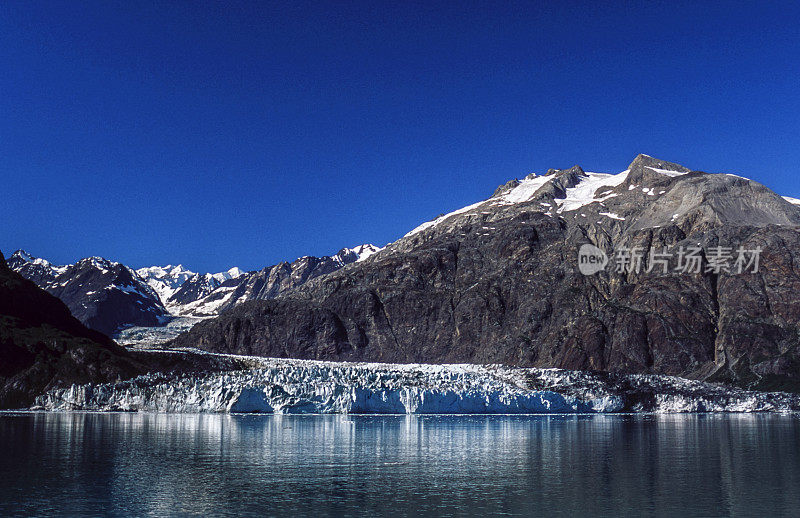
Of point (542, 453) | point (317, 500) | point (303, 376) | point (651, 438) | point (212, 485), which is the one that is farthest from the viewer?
point (303, 376)

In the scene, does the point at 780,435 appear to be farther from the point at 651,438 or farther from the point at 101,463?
the point at 101,463

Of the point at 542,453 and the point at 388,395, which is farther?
the point at 388,395

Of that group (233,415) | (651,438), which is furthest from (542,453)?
(233,415)

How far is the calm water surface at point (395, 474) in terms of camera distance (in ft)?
166

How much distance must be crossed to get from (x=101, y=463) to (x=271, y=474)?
20638mm

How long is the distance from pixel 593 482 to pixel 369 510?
919 inches

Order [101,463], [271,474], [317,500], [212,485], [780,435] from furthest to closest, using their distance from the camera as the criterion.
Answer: [780,435] < [101,463] < [271,474] < [212,485] < [317,500]

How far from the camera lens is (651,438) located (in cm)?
11044

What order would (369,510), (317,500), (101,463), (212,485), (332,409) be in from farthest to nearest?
(332,409), (101,463), (212,485), (317,500), (369,510)

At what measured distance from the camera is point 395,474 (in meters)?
68.1

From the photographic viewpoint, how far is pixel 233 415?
179m

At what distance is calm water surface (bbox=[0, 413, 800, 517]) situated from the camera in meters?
50.5

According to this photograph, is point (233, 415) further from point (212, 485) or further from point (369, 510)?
point (369, 510)

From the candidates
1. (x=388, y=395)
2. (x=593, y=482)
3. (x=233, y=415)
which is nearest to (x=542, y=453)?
(x=593, y=482)
